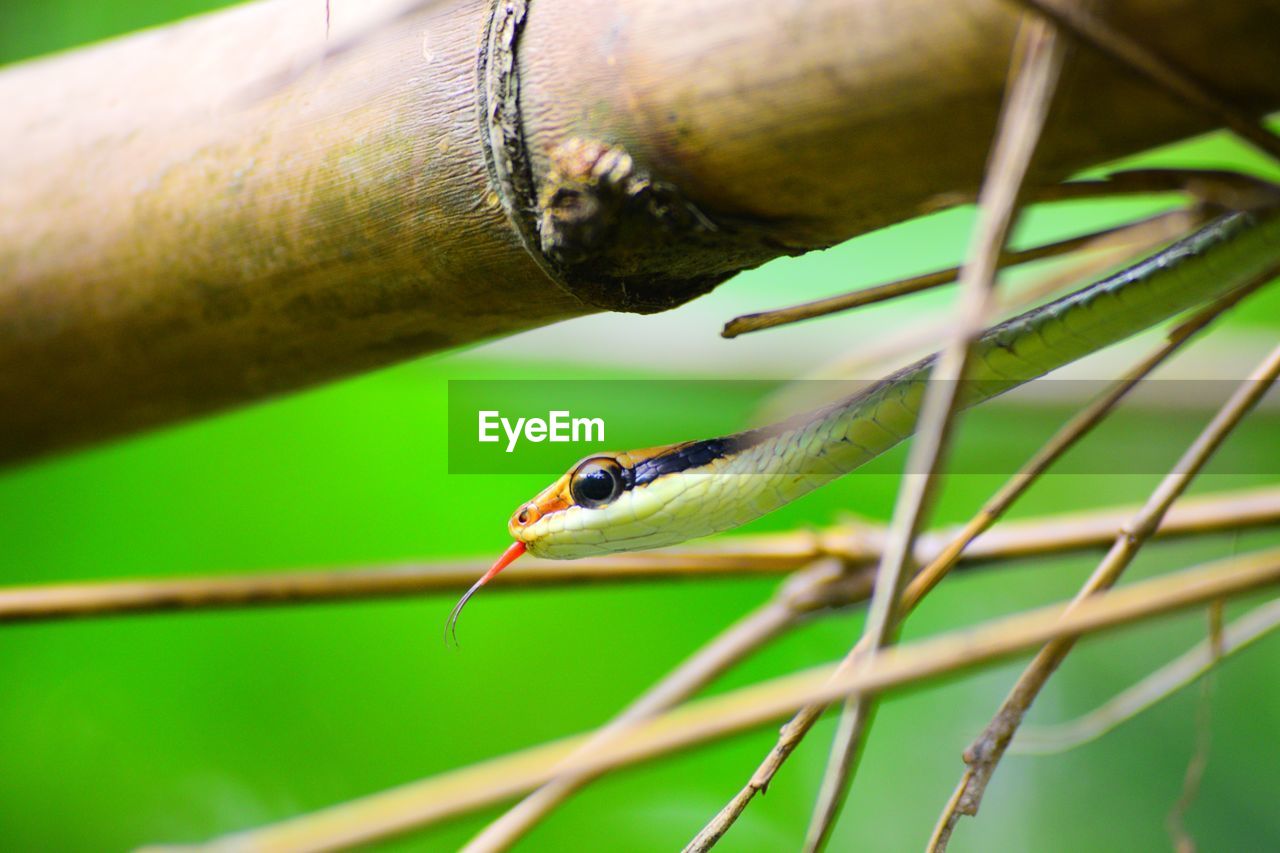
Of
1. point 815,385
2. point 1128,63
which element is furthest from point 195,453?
point 1128,63

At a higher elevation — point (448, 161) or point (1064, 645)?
point (448, 161)

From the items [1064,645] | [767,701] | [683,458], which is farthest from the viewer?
[683,458]

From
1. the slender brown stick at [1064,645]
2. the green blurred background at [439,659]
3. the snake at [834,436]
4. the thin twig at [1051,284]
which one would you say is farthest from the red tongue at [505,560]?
the green blurred background at [439,659]

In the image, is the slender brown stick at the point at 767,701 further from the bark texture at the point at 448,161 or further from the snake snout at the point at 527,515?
the snake snout at the point at 527,515

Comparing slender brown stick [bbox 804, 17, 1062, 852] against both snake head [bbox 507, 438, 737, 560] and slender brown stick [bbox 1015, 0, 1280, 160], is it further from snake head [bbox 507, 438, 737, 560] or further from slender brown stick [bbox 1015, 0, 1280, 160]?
snake head [bbox 507, 438, 737, 560]

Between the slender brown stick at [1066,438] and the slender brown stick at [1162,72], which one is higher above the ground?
the slender brown stick at [1162,72]

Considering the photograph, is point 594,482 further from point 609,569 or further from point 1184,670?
point 1184,670

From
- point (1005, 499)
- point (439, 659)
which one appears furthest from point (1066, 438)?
point (439, 659)
